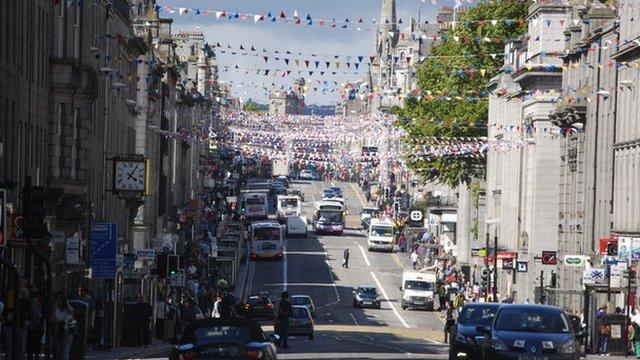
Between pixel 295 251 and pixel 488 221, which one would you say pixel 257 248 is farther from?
pixel 488 221

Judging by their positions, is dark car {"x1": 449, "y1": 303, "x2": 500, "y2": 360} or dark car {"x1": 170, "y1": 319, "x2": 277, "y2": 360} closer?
dark car {"x1": 170, "y1": 319, "x2": 277, "y2": 360}

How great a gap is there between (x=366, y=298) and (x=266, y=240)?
99.0ft

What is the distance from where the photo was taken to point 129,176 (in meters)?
68.7

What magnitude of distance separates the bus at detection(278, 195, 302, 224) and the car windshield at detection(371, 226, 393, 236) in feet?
84.6

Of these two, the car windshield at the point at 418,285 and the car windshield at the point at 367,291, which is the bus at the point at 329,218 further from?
the car windshield at the point at 367,291

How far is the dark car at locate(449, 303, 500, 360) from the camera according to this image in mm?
44656

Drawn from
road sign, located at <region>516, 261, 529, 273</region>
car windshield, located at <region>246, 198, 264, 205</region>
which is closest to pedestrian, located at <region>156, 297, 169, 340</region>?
road sign, located at <region>516, 261, 529, 273</region>

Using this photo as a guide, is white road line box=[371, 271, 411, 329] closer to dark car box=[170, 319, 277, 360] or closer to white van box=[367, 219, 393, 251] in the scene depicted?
white van box=[367, 219, 393, 251]

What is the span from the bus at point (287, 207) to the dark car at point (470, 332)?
4970 inches

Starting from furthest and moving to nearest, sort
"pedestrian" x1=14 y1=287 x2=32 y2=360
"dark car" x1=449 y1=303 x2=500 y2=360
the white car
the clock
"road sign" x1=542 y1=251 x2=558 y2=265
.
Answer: the white car → "road sign" x1=542 y1=251 x2=558 y2=265 → the clock → "dark car" x1=449 y1=303 x2=500 y2=360 → "pedestrian" x1=14 y1=287 x2=32 y2=360

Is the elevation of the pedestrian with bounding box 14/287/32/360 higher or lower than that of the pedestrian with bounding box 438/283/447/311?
higher

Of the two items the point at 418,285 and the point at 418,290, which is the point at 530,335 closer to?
the point at 418,290

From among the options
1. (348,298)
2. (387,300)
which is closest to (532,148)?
(387,300)

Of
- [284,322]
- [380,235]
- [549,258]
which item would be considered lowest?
[380,235]
